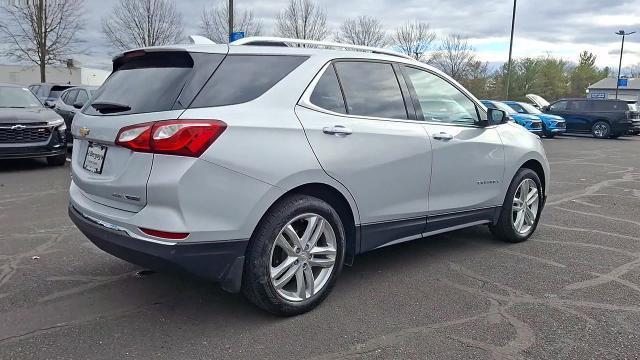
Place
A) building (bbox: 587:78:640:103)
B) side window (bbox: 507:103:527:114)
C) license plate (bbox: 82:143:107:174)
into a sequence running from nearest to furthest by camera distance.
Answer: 1. license plate (bbox: 82:143:107:174)
2. side window (bbox: 507:103:527:114)
3. building (bbox: 587:78:640:103)

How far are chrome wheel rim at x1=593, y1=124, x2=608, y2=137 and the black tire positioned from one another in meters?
21.9

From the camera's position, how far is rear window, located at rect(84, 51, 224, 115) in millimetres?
3125

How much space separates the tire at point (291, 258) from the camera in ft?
10.5

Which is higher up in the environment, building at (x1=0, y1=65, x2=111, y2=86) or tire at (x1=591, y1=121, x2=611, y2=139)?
building at (x1=0, y1=65, x2=111, y2=86)

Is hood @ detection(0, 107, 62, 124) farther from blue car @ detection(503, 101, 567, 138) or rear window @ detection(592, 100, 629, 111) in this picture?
rear window @ detection(592, 100, 629, 111)

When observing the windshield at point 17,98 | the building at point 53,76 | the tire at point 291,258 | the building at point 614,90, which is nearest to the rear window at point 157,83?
the tire at point 291,258

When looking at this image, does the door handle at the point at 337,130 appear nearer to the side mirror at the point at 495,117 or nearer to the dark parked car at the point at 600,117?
the side mirror at the point at 495,117

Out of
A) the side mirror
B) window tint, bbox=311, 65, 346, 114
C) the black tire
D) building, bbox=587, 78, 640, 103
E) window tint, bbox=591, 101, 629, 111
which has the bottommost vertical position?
the black tire

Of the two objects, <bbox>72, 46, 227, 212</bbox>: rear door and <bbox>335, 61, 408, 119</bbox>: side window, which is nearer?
<bbox>72, 46, 227, 212</bbox>: rear door

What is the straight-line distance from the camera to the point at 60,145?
9969 mm

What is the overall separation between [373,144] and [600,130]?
76.5 ft

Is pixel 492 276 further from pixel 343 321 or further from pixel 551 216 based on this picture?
pixel 551 216

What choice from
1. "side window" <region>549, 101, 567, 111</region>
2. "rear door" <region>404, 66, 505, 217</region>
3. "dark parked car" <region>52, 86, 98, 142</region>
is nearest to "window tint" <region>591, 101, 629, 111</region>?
"side window" <region>549, 101, 567, 111</region>

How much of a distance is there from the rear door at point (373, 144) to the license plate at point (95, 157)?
49.3 inches
